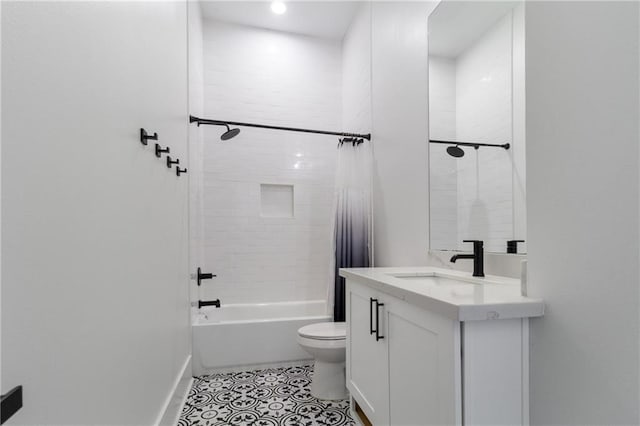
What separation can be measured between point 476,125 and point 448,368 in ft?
3.84

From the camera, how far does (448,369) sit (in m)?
0.98

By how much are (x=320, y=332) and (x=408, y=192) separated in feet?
3.59

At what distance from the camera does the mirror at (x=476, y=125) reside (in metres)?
1.39

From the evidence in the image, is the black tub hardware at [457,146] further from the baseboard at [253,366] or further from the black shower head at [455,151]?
the baseboard at [253,366]

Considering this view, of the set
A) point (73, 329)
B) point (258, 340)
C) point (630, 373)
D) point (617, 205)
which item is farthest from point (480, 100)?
point (258, 340)

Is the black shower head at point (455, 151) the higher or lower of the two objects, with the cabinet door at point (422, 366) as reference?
higher

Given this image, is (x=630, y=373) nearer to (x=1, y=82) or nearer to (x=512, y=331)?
(x=512, y=331)

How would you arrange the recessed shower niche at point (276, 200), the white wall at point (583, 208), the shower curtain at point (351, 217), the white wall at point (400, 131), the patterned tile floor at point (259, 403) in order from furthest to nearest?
the recessed shower niche at point (276, 200) < the shower curtain at point (351, 217) < the white wall at point (400, 131) < the patterned tile floor at point (259, 403) < the white wall at point (583, 208)

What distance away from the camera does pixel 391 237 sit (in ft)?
8.02

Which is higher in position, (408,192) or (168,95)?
(168,95)

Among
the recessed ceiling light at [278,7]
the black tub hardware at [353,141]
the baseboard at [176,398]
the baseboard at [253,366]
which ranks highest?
the recessed ceiling light at [278,7]

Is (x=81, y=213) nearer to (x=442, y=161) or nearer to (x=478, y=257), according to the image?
(x=478, y=257)

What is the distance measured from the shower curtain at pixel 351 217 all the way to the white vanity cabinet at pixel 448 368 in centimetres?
126

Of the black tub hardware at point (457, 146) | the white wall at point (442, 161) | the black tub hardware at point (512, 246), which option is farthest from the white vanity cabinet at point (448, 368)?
the black tub hardware at point (457, 146)
